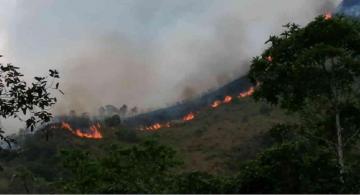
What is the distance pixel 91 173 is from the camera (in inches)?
1407

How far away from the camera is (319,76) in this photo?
2183 centimetres

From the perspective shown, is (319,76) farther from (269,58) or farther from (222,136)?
(222,136)

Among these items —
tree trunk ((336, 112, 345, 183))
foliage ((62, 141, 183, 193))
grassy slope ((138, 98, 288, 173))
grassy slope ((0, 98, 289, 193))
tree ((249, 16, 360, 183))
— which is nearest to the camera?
tree trunk ((336, 112, 345, 183))

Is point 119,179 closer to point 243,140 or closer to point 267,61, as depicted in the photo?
point 267,61

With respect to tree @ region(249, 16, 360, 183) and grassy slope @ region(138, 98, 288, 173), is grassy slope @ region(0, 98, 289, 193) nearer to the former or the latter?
grassy slope @ region(138, 98, 288, 173)

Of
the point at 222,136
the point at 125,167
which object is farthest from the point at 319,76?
the point at 222,136

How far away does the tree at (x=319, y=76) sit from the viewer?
21.4 metres

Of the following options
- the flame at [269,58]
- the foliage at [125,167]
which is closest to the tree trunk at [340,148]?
the flame at [269,58]

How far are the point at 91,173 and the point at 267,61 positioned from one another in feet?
56.5

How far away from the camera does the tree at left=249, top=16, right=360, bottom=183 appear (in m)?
21.4

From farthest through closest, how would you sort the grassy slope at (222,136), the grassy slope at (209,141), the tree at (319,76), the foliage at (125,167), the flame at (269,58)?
the grassy slope at (222,136), the grassy slope at (209,141), the foliage at (125,167), the flame at (269,58), the tree at (319,76)

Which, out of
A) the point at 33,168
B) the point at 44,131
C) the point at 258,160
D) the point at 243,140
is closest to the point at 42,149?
the point at 33,168

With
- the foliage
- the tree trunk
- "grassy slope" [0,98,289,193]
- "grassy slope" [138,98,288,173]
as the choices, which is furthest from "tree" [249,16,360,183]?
"grassy slope" [138,98,288,173]

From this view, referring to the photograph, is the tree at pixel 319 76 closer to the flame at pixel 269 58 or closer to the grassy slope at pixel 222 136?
the flame at pixel 269 58
